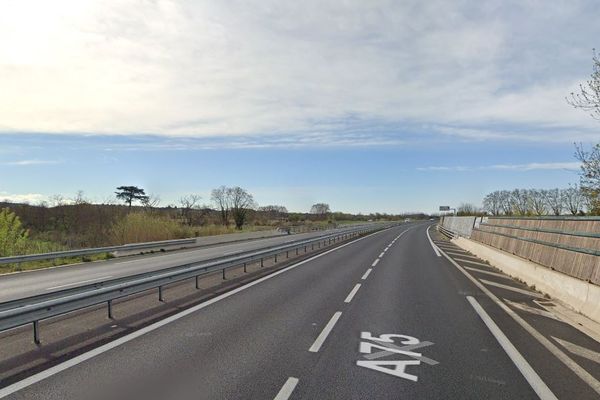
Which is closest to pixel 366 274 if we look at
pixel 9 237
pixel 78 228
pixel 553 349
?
pixel 553 349

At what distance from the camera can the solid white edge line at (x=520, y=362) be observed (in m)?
4.89

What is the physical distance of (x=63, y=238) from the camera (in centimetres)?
3491

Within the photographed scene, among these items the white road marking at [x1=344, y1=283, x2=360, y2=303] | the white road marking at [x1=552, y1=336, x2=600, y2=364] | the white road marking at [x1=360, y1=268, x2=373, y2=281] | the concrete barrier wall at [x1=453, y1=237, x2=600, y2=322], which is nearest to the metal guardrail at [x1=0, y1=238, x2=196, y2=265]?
the white road marking at [x1=360, y1=268, x2=373, y2=281]

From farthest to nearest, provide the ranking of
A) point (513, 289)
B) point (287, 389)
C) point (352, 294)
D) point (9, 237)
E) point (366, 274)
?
point (9, 237)
point (366, 274)
point (513, 289)
point (352, 294)
point (287, 389)

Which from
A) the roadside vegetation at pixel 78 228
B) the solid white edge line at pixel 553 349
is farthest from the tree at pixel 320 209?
the solid white edge line at pixel 553 349

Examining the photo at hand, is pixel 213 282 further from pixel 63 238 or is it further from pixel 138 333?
pixel 63 238

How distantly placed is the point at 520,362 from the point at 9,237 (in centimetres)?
2573

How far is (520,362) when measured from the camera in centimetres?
592

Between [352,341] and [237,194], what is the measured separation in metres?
75.4

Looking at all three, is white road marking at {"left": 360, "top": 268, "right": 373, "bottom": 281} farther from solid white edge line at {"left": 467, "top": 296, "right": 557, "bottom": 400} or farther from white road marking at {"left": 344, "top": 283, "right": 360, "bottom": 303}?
solid white edge line at {"left": 467, "top": 296, "right": 557, "bottom": 400}

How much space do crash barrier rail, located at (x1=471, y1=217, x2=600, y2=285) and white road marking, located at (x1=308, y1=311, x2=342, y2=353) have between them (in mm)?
5041

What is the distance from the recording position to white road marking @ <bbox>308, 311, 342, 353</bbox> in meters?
6.44

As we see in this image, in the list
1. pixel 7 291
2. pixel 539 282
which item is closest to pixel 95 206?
pixel 7 291

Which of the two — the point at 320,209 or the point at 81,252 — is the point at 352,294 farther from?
the point at 320,209
